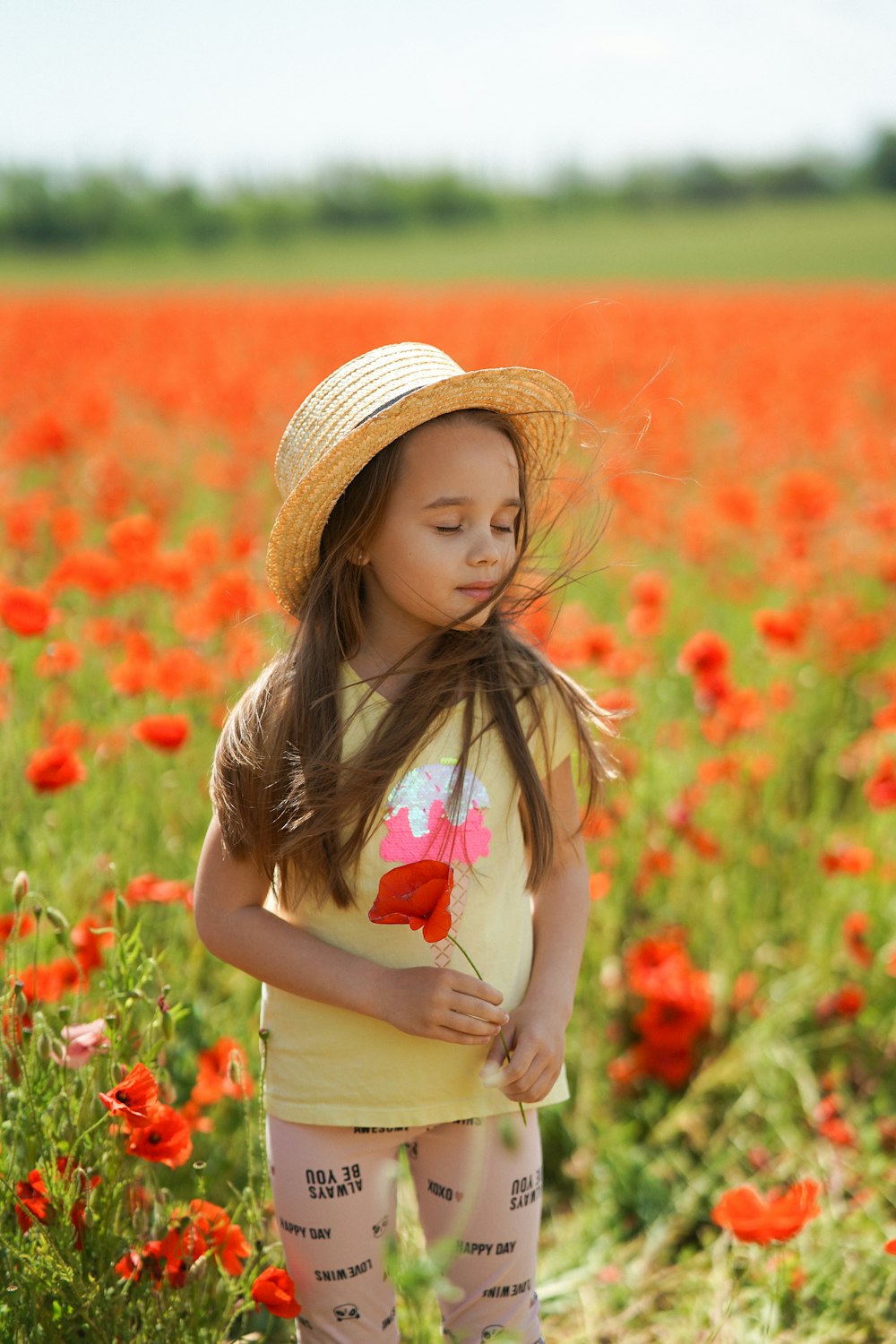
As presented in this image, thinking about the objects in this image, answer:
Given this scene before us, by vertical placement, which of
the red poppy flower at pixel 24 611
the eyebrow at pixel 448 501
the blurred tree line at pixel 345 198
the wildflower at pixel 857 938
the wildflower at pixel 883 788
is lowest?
the wildflower at pixel 857 938

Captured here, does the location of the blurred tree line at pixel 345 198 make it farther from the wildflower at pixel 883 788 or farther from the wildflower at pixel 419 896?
the wildflower at pixel 419 896

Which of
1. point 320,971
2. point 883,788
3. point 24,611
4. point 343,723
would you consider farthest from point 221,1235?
point 883,788

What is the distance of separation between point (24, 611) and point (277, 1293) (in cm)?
129

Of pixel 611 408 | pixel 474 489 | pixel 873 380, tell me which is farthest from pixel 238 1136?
pixel 873 380

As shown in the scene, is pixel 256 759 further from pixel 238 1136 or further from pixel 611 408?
pixel 611 408

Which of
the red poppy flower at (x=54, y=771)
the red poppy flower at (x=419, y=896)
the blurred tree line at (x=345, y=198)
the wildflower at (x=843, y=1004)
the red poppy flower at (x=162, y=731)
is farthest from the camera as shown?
the blurred tree line at (x=345, y=198)

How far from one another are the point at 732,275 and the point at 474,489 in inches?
1111

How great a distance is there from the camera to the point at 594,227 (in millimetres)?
40625

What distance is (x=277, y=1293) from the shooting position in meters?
1.28

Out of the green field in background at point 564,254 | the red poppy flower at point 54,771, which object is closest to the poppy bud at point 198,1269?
the red poppy flower at point 54,771

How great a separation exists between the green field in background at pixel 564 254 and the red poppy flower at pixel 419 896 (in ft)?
80.4

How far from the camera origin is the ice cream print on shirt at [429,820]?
1.34 meters

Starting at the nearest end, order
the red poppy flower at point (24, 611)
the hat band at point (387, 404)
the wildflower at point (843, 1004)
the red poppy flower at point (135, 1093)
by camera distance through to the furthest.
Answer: the red poppy flower at point (135, 1093) → the hat band at point (387, 404) → the red poppy flower at point (24, 611) → the wildflower at point (843, 1004)

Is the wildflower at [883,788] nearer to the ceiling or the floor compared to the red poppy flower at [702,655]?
nearer to the floor
